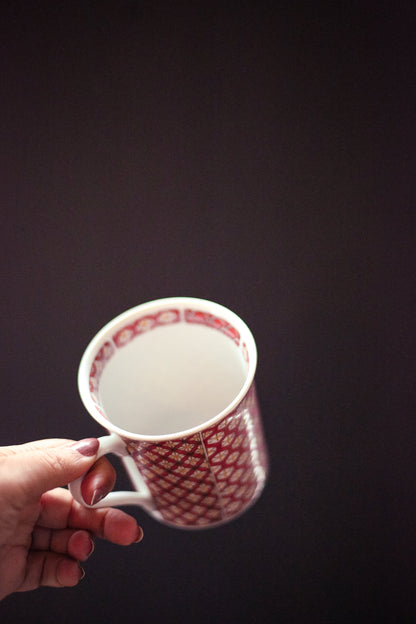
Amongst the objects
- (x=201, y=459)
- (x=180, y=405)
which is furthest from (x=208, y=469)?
(x=180, y=405)

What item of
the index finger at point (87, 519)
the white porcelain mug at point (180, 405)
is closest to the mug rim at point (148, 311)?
the white porcelain mug at point (180, 405)

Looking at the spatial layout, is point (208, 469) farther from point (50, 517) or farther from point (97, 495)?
point (50, 517)

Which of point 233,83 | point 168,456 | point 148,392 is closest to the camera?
point 168,456

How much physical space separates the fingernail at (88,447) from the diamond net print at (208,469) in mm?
31

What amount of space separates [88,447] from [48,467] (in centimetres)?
4

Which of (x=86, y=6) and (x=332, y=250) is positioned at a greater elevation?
(x=86, y=6)

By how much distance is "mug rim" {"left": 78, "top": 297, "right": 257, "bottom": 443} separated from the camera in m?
0.50

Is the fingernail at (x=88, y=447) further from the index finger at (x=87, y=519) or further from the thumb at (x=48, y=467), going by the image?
the index finger at (x=87, y=519)

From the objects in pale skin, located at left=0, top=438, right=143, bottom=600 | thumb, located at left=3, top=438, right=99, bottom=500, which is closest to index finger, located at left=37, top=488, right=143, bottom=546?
pale skin, located at left=0, top=438, right=143, bottom=600

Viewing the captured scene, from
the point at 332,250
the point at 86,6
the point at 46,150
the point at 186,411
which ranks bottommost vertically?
the point at 186,411

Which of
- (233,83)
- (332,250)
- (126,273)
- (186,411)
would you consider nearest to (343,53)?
(233,83)

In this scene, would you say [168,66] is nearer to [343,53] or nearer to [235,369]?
[343,53]

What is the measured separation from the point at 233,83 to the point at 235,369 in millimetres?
456

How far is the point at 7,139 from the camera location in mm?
889
